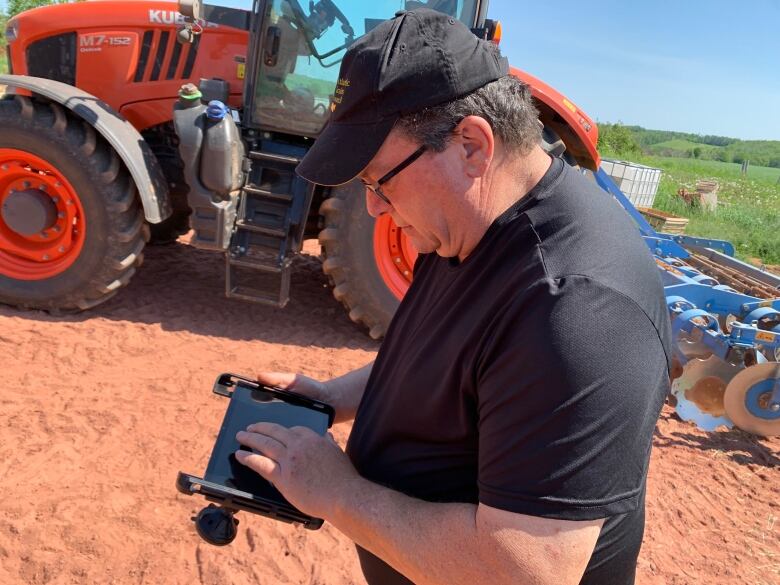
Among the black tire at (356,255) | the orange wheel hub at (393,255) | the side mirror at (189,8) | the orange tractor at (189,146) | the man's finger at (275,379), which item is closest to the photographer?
the man's finger at (275,379)

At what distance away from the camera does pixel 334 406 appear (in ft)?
5.64

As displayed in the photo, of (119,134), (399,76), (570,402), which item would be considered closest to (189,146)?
(119,134)

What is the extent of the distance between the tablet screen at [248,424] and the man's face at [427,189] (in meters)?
0.64

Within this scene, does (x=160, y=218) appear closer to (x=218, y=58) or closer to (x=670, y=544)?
(x=218, y=58)

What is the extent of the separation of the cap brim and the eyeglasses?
43mm

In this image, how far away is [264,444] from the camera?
1.31 metres

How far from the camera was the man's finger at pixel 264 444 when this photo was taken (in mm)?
1289

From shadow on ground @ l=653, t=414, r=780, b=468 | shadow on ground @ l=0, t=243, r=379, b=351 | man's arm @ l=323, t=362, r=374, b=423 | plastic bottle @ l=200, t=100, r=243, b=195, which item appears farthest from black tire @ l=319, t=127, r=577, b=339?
man's arm @ l=323, t=362, r=374, b=423

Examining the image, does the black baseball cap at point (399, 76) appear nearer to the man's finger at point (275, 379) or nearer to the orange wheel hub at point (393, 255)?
the man's finger at point (275, 379)

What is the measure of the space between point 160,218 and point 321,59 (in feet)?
4.69

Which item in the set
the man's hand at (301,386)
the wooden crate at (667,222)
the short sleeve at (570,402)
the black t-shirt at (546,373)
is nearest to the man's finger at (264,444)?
the black t-shirt at (546,373)

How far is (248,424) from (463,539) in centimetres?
75

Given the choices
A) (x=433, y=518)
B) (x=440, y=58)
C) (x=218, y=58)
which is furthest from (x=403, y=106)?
(x=218, y=58)

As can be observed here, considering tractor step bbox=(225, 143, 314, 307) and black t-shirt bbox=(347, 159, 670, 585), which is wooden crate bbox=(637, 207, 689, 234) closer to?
tractor step bbox=(225, 143, 314, 307)
